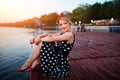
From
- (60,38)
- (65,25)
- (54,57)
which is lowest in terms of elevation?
(54,57)

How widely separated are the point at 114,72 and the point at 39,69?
5.57ft

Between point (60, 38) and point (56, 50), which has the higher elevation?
point (60, 38)

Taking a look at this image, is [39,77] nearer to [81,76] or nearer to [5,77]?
[81,76]

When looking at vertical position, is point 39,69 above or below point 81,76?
above

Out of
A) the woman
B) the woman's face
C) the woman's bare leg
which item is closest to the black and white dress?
the woman

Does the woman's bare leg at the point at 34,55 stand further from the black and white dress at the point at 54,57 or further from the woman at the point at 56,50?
the black and white dress at the point at 54,57

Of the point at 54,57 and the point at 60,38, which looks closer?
the point at 60,38

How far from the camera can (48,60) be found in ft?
9.45

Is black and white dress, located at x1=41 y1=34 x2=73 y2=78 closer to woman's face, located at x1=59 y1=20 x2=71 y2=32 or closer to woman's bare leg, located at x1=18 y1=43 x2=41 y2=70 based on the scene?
woman's bare leg, located at x1=18 y1=43 x2=41 y2=70

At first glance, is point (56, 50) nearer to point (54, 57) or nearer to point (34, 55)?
point (54, 57)

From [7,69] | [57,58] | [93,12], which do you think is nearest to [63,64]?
[57,58]

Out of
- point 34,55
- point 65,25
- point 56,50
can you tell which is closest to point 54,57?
point 56,50

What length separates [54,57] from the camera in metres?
2.88

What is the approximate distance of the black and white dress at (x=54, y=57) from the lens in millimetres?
2834
